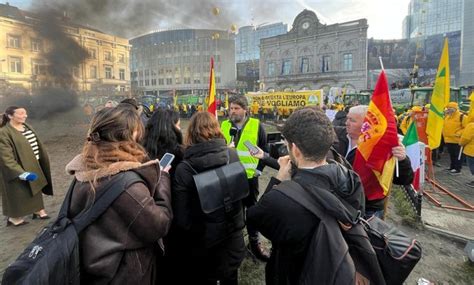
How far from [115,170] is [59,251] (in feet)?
1.48

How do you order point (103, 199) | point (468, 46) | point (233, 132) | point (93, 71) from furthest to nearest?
point (468, 46) < point (93, 71) < point (233, 132) < point (103, 199)

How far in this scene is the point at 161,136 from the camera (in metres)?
2.44

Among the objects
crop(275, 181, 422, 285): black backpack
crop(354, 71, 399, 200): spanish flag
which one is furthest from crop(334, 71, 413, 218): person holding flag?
crop(275, 181, 422, 285): black backpack

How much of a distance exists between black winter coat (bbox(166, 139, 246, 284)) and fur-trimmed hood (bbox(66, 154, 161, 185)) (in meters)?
0.43

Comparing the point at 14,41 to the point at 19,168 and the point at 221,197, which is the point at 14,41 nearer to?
the point at 19,168

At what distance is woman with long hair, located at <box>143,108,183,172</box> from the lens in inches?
94.7

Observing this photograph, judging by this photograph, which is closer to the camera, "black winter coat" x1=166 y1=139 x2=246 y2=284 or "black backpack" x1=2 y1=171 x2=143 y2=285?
"black backpack" x1=2 y1=171 x2=143 y2=285

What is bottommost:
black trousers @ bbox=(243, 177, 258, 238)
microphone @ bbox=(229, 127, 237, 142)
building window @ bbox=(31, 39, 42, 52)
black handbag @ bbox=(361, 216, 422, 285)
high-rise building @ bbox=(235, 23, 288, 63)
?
black trousers @ bbox=(243, 177, 258, 238)

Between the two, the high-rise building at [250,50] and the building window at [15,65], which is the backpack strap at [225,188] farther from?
the high-rise building at [250,50]

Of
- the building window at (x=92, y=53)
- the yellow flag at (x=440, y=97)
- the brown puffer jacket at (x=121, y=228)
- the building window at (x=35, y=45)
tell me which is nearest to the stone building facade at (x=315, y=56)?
the building window at (x=92, y=53)

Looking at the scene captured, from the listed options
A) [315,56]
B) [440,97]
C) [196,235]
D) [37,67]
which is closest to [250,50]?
[315,56]

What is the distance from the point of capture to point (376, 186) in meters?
2.45

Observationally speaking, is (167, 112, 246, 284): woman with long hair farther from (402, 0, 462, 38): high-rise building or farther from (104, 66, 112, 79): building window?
(402, 0, 462, 38): high-rise building

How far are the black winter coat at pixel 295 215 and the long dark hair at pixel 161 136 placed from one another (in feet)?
3.80
